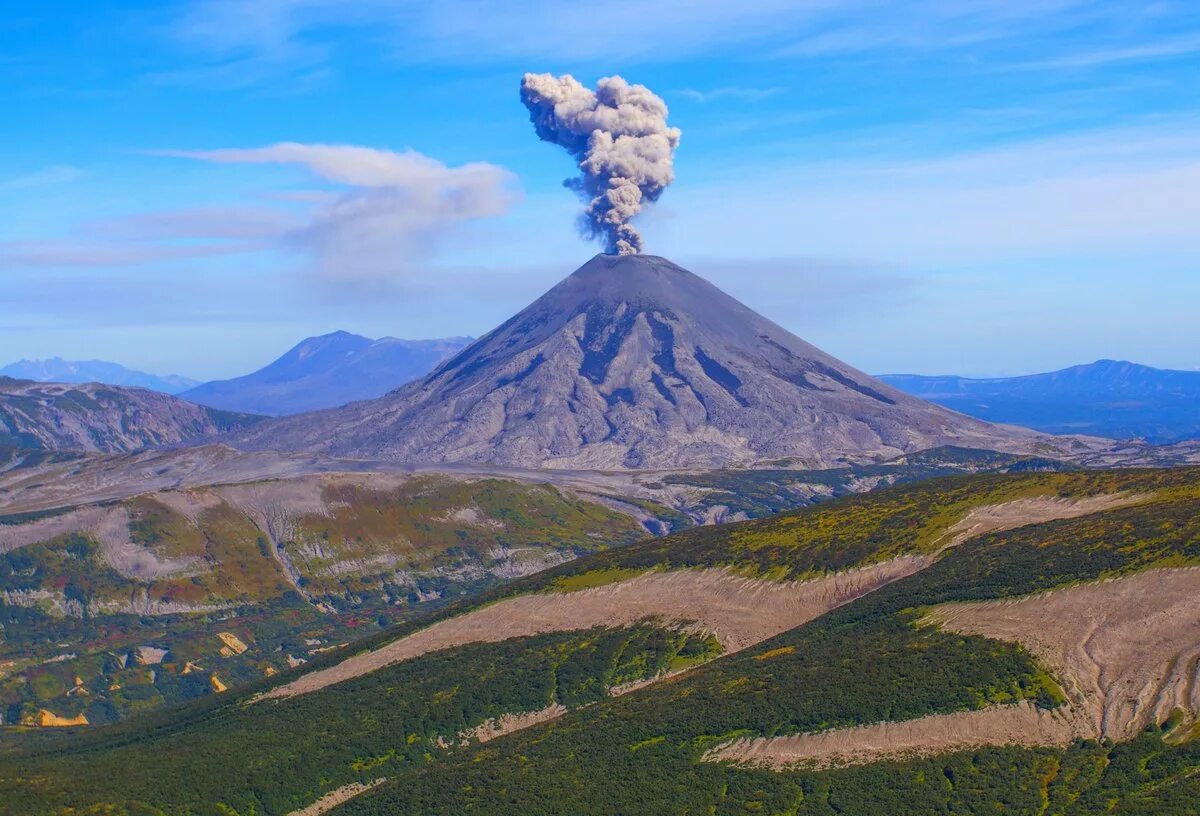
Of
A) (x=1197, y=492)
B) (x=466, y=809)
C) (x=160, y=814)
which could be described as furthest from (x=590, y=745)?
(x=1197, y=492)

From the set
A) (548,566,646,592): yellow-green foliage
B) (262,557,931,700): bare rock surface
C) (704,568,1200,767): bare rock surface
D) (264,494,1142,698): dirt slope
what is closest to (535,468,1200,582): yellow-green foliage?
(548,566,646,592): yellow-green foliage

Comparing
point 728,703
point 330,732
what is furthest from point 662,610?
point 330,732

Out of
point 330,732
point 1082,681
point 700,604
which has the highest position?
point 700,604

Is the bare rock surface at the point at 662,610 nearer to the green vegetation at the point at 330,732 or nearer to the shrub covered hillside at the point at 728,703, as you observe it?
the shrub covered hillside at the point at 728,703

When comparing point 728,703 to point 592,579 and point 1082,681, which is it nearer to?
point 1082,681

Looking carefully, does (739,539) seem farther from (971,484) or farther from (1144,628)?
(1144,628)

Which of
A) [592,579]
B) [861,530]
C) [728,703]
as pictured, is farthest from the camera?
[592,579]

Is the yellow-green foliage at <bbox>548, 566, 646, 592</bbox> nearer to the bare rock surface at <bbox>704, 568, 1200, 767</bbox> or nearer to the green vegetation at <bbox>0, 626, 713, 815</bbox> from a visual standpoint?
the green vegetation at <bbox>0, 626, 713, 815</bbox>

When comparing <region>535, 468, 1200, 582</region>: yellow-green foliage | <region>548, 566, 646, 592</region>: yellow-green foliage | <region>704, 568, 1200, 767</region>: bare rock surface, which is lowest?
<region>704, 568, 1200, 767</region>: bare rock surface

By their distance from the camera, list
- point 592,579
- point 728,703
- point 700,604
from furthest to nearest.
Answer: point 592,579, point 700,604, point 728,703

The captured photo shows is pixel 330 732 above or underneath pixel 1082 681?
underneath
